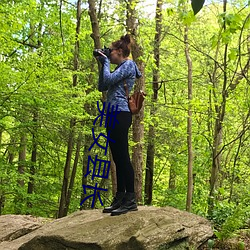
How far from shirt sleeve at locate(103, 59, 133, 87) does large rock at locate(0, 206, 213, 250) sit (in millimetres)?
A: 1513

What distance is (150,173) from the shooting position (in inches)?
530

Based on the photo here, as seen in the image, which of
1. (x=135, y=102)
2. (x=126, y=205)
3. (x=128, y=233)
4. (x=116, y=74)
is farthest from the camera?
(x=126, y=205)

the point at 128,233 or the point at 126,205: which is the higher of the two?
the point at 126,205

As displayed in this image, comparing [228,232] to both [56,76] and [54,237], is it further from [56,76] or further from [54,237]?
[56,76]

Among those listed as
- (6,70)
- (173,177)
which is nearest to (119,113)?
(6,70)

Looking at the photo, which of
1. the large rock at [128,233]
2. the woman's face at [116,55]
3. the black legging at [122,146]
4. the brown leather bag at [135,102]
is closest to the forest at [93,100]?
the large rock at [128,233]

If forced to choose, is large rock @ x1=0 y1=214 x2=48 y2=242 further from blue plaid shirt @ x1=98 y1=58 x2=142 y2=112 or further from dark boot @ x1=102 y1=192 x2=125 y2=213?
blue plaid shirt @ x1=98 y1=58 x2=142 y2=112

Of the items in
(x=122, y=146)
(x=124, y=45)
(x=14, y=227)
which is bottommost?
(x=14, y=227)

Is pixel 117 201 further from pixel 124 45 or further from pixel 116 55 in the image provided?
pixel 124 45

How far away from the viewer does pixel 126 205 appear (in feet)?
13.9

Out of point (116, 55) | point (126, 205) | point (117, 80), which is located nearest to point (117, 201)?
→ point (126, 205)

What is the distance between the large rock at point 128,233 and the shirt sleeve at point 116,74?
1513mm

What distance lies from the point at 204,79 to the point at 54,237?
9254 mm

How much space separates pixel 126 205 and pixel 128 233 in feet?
1.91
